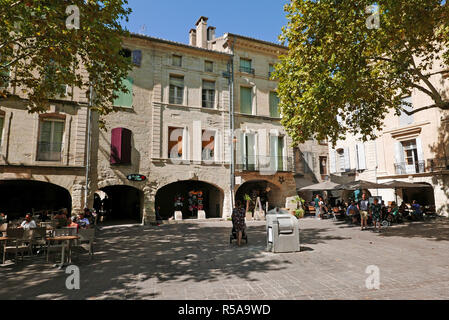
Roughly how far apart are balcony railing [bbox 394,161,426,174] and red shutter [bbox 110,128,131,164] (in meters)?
19.4

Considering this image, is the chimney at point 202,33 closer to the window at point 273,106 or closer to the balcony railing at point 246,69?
the balcony railing at point 246,69

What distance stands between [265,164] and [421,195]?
12.2m

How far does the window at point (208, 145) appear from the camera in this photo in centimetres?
1862

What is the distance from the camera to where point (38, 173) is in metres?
14.2

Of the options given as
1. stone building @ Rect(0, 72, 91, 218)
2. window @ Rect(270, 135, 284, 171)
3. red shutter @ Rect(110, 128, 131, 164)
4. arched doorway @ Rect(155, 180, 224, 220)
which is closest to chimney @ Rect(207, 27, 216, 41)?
window @ Rect(270, 135, 284, 171)

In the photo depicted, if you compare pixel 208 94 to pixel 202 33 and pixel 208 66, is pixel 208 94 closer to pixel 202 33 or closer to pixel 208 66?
pixel 208 66

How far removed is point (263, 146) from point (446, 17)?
12202 mm

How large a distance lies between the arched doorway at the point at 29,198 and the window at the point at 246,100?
13.6 m

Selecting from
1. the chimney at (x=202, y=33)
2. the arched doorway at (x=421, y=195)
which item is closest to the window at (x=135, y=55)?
the chimney at (x=202, y=33)

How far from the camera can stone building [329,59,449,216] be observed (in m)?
17.8

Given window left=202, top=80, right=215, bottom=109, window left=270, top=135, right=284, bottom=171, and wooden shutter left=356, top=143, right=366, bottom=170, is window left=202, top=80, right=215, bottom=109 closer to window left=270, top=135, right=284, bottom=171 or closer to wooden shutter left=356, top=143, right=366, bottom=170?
window left=270, top=135, right=284, bottom=171

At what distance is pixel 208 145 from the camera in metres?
18.8

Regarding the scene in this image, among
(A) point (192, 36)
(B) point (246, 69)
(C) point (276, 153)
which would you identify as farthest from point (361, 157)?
(A) point (192, 36)

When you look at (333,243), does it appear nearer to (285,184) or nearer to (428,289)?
(428,289)
